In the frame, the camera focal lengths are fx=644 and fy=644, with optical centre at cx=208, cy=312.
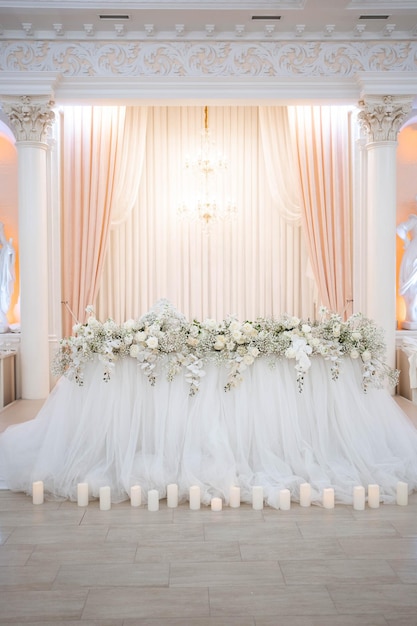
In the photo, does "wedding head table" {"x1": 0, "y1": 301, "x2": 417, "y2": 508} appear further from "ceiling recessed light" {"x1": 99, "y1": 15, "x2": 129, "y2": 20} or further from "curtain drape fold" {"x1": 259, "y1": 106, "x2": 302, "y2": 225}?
"curtain drape fold" {"x1": 259, "y1": 106, "x2": 302, "y2": 225}

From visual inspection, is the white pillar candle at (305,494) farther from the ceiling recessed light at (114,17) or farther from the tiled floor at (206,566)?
the ceiling recessed light at (114,17)

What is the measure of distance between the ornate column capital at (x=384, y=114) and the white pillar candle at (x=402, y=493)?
5.06 metres

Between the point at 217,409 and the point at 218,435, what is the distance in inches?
7.7

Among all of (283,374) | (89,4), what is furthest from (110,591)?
(89,4)

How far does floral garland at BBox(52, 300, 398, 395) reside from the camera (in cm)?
461

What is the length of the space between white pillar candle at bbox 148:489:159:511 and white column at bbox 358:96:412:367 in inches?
180

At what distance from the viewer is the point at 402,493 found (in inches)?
166

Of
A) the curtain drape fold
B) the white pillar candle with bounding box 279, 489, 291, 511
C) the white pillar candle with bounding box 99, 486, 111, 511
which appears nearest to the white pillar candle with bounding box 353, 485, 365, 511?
the white pillar candle with bounding box 279, 489, 291, 511

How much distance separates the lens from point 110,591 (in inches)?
119

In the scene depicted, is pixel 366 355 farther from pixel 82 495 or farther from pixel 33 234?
pixel 33 234

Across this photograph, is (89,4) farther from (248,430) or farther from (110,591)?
(110,591)

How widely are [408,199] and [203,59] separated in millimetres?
3516

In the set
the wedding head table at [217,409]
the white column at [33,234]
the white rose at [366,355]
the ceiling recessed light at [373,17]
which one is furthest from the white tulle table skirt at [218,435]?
the ceiling recessed light at [373,17]

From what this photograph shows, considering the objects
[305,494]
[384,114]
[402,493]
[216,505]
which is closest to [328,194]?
[384,114]
